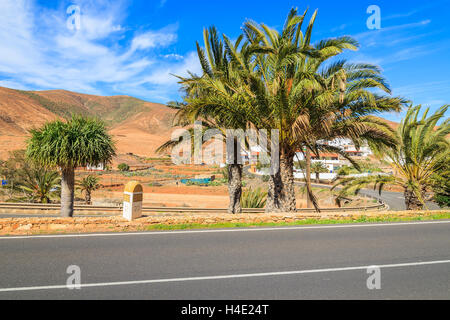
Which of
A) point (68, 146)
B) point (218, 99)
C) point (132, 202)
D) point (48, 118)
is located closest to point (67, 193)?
point (68, 146)

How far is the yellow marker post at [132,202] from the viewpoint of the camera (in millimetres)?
7488

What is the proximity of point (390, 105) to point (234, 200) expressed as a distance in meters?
7.51

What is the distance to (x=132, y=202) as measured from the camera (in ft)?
24.6

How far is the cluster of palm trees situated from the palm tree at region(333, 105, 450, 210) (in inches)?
88.4

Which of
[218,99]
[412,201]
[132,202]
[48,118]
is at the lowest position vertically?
[412,201]

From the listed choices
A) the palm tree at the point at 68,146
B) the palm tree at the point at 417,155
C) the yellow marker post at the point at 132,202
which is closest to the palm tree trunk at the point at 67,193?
the palm tree at the point at 68,146

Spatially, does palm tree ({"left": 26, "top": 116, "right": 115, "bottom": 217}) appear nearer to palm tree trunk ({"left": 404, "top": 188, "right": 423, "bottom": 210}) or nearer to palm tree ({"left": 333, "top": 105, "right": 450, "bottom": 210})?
palm tree ({"left": 333, "top": 105, "right": 450, "bottom": 210})

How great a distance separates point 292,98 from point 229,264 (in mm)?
7003

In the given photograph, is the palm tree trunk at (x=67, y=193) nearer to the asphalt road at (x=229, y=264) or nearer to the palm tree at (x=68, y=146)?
the palm tree at (x=68, y=146)

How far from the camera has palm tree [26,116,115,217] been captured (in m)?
8.87

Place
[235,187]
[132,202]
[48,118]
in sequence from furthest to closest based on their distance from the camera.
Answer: [48,118], [235,187], [132,202]

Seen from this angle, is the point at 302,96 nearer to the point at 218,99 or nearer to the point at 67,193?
the point at 218,99

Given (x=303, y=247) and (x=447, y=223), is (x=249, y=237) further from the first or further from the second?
(x=447, y=223)

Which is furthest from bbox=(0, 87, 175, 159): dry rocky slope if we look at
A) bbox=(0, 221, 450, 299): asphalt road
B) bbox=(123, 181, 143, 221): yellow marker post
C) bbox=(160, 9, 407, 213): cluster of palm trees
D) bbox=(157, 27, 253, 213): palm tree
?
bbox=(0, 221, 450, 299): asphalt road
